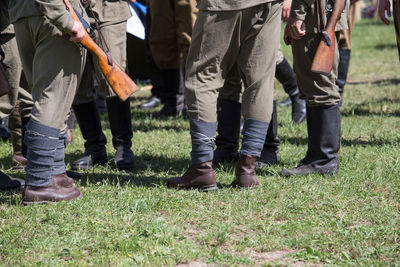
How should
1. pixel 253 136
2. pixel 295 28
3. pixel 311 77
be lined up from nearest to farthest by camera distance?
1. pixel 253 136
2. pixel 295 28
3. pixel 311 77

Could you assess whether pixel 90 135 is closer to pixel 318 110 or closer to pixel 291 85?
pixel 318 110

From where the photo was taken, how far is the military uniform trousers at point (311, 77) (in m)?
3.93

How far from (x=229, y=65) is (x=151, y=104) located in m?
3.81

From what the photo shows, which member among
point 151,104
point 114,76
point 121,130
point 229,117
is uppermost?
point 114,76

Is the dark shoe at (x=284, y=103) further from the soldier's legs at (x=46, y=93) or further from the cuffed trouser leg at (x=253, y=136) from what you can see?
the soldier's legs at (x=46, y=93)

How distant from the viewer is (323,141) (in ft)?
13.5

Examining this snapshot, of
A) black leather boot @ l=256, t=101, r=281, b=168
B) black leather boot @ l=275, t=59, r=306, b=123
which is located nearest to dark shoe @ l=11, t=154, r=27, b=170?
black leather boot @ l=256, t=101, r=281, b=168

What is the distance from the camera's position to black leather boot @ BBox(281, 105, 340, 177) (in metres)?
4.07

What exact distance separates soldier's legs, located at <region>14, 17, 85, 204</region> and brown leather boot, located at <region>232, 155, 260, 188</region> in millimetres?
1083

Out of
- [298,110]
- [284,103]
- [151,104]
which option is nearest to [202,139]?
[298,110]

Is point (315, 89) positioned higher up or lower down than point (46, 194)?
higher up

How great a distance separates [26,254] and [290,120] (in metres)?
3.77

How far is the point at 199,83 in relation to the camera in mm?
3586

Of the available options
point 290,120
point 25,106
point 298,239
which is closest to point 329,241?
point 298,239
